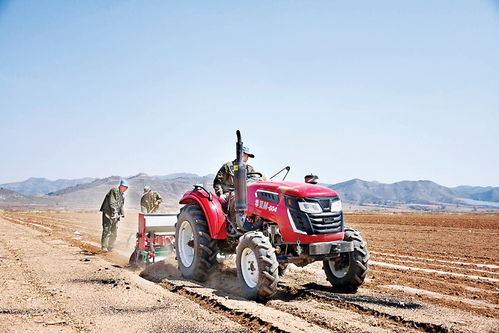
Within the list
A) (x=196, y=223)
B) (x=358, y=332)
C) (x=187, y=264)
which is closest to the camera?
(x=358, y=332)

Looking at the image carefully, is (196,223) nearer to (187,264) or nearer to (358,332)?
(187,264)

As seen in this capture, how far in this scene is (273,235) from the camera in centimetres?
573

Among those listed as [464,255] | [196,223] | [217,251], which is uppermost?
[196,223]

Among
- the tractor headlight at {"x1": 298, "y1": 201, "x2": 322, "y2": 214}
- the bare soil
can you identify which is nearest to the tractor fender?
the bare soil

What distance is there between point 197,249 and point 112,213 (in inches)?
197

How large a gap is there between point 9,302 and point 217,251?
9.43ft

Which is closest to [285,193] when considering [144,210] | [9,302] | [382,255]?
[9,302]

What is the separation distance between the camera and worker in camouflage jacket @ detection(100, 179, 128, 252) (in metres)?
10.8

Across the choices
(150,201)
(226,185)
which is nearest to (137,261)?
(226,185)

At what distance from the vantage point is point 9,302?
5.23m

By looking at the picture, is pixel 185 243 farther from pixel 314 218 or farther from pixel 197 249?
pixel 314 218

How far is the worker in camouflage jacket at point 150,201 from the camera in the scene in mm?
11781

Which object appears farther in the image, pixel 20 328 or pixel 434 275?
pixel 434 275

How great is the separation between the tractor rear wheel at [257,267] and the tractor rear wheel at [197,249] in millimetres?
1071
